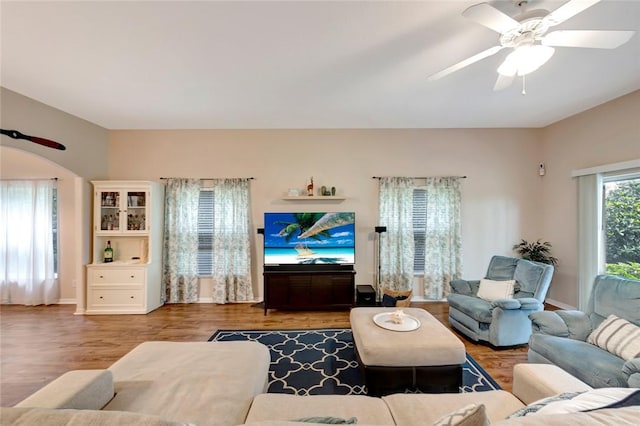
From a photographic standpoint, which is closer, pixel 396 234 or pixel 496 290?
pixel 496 290

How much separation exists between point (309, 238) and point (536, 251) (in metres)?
3.62

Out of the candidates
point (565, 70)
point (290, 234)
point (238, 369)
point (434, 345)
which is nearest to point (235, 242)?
point (290, 234)

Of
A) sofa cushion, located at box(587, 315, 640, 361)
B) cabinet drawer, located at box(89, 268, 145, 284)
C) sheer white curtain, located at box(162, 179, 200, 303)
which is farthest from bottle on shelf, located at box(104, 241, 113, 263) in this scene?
sofa cushion, located at box(587, 315, 640, 361)

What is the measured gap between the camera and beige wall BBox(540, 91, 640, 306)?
10.6 feet

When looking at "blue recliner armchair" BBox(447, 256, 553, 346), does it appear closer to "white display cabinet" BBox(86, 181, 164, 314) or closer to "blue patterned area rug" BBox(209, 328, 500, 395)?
"blue patterned area rug" BBox(209, 328, 500, 395)

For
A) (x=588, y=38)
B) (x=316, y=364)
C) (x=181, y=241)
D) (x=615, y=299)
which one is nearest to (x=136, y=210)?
(x=181, y=241)

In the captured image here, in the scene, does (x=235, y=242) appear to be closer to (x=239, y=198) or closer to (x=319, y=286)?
(x=239, y=198)

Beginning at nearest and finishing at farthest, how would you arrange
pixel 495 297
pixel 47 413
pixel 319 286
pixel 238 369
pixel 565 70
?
pixel 47 413
pixel 238 369
pixel 565 70
pixel 495 297
pixel 319 286

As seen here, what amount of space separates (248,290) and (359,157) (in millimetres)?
2954

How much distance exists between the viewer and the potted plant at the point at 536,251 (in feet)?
13.7

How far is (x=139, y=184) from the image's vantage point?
412 centimetres

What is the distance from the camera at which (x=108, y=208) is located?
421cm

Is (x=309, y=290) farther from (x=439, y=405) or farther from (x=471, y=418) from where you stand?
(x=471, y=418)

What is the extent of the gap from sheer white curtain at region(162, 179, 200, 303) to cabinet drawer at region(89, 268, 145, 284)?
0.42 metres
